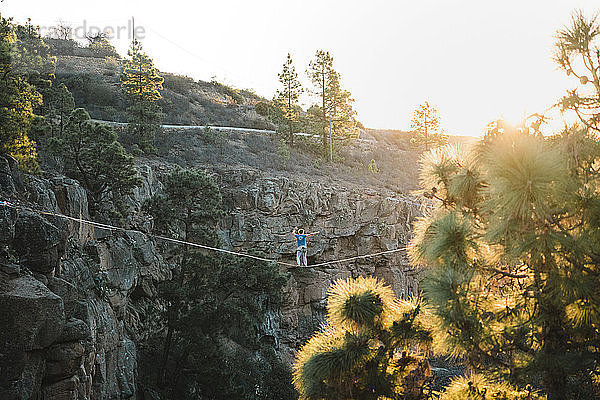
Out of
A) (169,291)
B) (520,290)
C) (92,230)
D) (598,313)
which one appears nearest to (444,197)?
(520,290)

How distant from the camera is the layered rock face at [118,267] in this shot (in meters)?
7.22

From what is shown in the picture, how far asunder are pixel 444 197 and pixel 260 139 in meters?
25.9

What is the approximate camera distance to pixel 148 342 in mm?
14578

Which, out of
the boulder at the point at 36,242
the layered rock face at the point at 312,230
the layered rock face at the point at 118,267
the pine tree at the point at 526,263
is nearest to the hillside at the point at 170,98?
the layered rock face at the point at 312,230

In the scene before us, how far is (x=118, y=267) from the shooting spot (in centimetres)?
1277

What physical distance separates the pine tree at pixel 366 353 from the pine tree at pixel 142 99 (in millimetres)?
19362

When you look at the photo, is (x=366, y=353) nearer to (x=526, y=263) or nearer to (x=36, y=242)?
(x=526, y=263)

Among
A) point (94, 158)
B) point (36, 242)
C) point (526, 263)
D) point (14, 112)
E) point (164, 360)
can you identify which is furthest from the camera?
point (94, 158)

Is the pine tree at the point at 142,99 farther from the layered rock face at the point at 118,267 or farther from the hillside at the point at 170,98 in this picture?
the layered rock face at the point at 118,267

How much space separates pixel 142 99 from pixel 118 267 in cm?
1419

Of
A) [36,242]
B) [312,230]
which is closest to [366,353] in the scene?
[36,242]

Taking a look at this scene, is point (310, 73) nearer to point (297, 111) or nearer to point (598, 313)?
point (297, 111)

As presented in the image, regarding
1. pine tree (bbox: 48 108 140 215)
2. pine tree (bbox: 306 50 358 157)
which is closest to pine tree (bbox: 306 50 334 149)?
pine tree (bbox: 306 50 358 157)

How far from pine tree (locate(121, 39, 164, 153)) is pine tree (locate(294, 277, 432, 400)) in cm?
1936
